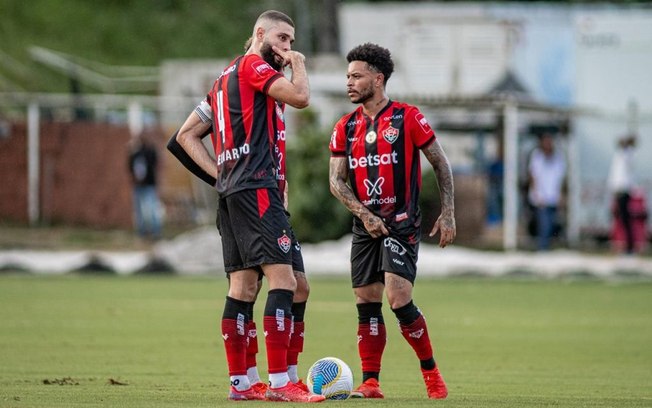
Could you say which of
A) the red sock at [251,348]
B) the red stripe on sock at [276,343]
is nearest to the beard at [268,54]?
the red stripe on sock at [276,343]

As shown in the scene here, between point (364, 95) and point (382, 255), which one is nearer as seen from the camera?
point (382, 255)

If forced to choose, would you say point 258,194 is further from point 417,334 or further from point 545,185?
point 545,185

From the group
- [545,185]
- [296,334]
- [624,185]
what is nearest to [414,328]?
[296,334]

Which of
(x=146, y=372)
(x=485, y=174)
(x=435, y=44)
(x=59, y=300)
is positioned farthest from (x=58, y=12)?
(x=146, y=372)

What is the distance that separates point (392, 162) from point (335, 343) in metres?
4.40

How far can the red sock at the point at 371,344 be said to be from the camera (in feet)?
32.9

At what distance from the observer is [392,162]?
9969 mm

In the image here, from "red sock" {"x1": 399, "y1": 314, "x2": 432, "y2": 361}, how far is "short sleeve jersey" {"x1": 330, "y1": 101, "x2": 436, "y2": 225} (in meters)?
0.74

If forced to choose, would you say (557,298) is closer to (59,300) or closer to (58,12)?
(59,300)

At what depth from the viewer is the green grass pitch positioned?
9.63 meters

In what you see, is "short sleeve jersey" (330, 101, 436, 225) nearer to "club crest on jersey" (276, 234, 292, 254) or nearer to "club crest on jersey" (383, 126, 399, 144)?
"club crest on jersey" (383, 126, 399, 144)

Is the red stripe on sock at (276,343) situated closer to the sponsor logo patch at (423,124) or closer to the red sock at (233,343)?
the red sock at (233,343)

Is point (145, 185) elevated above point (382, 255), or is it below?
above

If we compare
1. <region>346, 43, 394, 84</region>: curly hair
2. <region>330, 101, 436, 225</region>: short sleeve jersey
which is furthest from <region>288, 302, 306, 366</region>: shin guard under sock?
<region>346, 43, 394, 84</region>: curly hair
